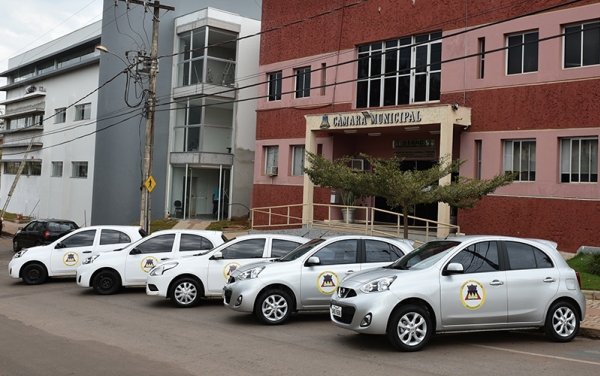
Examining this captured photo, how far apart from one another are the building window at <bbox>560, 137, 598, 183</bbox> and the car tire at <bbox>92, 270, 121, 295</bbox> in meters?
12.9

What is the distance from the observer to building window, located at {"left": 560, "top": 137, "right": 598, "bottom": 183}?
700 inches

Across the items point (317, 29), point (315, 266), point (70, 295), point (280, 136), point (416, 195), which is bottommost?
point (70, 295)

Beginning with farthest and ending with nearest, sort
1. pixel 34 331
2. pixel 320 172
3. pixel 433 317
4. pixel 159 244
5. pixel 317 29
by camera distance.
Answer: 1. pixel 317 29
2. pixel 320 172
3. pixel 159 244
4. pixel 34 331
5. pixel 433 317

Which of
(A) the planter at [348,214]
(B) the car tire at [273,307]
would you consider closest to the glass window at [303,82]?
(A) the planter at [348,214]

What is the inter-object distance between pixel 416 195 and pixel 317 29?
1290 centimetres

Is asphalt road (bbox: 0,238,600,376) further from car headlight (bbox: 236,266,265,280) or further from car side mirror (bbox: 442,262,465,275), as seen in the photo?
car side mirror (bbox: 442,262,465,275)

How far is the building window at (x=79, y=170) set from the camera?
39.2 metres

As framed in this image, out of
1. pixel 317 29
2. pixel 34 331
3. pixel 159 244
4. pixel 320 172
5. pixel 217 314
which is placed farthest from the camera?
pixel 317 29

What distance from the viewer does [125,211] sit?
3497 centimetres

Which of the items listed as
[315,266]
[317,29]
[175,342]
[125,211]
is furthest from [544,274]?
[125,211]

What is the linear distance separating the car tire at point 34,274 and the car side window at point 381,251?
9.52 m

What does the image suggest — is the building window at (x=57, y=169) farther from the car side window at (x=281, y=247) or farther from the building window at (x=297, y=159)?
the car side window at (x=281, y=247)

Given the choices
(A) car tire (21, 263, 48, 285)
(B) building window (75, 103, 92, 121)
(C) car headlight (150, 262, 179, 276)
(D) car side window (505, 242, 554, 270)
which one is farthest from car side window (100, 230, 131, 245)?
(B) building window (75, 103, 92, 121)

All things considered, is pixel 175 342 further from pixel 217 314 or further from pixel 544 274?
pixel 544 274
